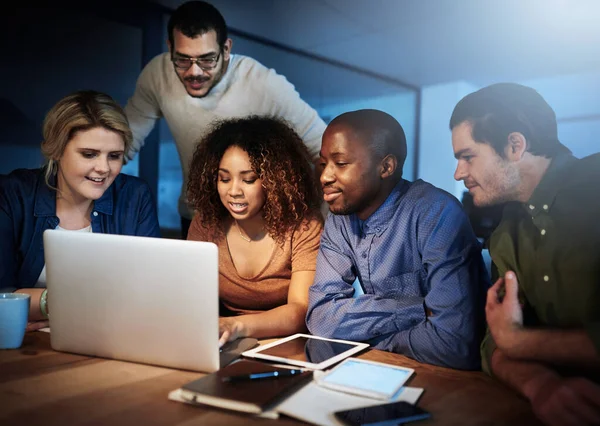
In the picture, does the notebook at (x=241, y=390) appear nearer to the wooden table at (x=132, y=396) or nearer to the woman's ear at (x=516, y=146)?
the wooden table at (x=132, y=396)

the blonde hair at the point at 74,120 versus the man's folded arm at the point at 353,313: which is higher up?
the blonde hair at the point at 74,120

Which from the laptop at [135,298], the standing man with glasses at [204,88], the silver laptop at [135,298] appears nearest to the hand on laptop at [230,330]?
the laptop at [135,298]

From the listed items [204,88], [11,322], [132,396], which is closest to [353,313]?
[132,396]

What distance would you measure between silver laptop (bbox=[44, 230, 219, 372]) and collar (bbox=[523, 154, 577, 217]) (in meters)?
0.74

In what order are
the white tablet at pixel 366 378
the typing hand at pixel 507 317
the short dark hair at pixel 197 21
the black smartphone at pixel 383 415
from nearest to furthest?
1. the black smartphone at pixel 383 415
2. the white tablet at pixel 366 378
3. the typing hand at pixel 507 317
4. the short dark hair at pixel 197 21

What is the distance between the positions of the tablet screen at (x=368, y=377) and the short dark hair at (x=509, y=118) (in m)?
0.61

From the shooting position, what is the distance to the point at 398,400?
3.20 feet

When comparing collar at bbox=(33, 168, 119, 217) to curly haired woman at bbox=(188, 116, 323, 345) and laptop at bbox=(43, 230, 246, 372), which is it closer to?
curly haired woman at bbox=(188, 116, 323, 345)

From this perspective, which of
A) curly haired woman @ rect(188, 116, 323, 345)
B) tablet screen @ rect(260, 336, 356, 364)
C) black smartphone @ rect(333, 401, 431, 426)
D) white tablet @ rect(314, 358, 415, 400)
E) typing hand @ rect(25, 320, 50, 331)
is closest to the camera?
black smartphone @ rect(333, 401, 431, 426)

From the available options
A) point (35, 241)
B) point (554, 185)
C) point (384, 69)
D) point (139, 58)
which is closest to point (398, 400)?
point (554, 185)

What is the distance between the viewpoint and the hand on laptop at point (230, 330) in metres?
1.31

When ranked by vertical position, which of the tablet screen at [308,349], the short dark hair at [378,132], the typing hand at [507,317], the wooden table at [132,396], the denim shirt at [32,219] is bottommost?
the wooden table at [132,396]

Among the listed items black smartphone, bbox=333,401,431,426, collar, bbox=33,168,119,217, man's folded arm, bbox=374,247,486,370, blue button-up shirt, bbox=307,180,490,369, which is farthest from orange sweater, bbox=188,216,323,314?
black smartphone, bbox=333,401,431,426

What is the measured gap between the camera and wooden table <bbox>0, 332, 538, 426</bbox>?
0.92 metres
